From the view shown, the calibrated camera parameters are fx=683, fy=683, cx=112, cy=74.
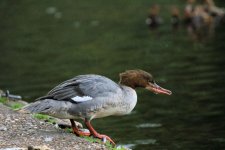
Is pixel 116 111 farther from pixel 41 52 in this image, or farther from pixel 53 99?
pixel 41 52

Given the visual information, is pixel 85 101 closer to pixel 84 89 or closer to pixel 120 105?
pixel 84 89

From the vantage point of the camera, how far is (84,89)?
418 inches

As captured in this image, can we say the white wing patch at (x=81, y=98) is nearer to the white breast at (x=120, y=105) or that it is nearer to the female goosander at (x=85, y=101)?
the female goosander at (x=85, y=101)

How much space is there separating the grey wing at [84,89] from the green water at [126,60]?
3.16 metres

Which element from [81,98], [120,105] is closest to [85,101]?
[81,98]

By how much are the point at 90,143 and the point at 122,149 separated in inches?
20.3

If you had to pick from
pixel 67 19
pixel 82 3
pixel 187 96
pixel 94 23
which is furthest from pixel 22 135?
A: pixel 82 3

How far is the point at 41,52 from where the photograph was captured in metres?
26.8

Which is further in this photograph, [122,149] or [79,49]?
[79,49]

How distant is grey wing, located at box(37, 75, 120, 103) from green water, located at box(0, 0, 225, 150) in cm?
316

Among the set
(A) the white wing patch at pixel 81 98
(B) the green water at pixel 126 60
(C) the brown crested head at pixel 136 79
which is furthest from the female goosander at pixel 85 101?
(B) the green water at pixel 126 60

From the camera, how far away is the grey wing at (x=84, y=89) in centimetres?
1058

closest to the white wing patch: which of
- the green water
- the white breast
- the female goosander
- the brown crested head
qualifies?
the female goosander

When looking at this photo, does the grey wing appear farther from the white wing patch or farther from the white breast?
the white breast
